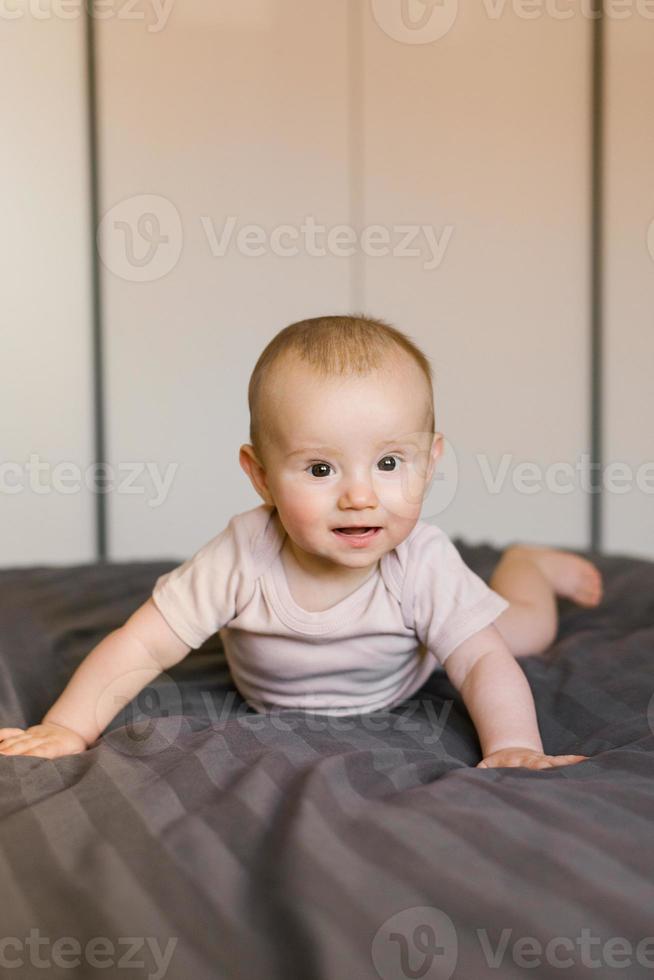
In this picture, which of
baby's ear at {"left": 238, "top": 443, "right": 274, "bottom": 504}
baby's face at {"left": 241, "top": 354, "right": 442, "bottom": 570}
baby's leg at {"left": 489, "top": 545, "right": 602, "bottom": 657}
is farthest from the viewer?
baby's leg at {"left": 489, "top": 545, "right": 602, "bottom": 657}

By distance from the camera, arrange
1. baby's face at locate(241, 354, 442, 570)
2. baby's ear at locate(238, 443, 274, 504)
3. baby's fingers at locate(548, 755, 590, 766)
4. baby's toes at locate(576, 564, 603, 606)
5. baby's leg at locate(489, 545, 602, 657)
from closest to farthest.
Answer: baby's fingers at locate(548, 755, 590, 766) < baby's face at locate(241, 354, 442, 570) < baby's ear at locate(238, 443, 274, 504) < baby's leg at locate(489, 545, 602, 657) < baby's toes at locate(576, 564, 603, 606)

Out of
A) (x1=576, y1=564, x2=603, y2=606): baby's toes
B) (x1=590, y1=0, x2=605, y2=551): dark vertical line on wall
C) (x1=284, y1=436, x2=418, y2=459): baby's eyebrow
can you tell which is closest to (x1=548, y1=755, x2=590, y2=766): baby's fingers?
(x1=284, y1=436, x2=418, y2=459): baby's eyebrow

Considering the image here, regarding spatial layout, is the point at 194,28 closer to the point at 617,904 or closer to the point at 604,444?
the point at 604,444

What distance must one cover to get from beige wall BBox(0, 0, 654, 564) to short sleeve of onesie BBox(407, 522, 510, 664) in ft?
7.14

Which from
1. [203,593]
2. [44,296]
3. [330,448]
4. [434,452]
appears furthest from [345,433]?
[44,296]

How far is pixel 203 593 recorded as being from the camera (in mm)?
1183

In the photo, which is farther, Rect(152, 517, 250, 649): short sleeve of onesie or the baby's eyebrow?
Rect(152, 517, 250, 649): short sleeve of onesie

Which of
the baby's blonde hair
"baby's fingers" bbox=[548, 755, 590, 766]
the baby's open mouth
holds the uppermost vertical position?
the baby's blonde hair

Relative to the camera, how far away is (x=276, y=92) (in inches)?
132

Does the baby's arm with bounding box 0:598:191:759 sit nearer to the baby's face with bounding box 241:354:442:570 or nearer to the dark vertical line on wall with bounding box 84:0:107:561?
the baby's face with bounding box 241:354:442:570

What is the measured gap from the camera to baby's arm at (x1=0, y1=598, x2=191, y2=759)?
103cm

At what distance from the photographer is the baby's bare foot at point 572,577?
5.06 feet

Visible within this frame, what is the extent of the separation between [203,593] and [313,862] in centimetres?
53

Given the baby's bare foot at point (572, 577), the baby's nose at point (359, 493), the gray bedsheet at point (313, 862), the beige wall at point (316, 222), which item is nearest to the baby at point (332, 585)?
the baby's nose at point (359, 493)
